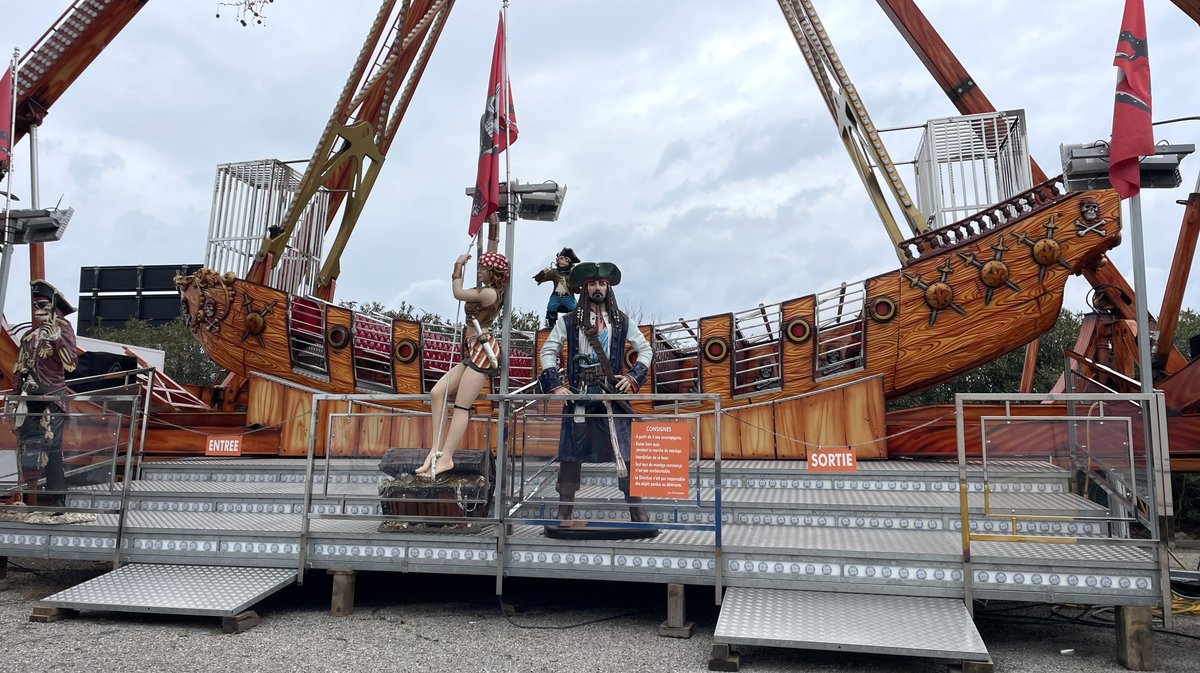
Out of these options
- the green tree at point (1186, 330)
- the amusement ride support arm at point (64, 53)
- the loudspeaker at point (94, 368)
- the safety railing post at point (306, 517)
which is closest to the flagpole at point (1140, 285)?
the safety railing post at point (306, 517)

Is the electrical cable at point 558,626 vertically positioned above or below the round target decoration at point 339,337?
below

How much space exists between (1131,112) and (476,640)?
5.95 metres

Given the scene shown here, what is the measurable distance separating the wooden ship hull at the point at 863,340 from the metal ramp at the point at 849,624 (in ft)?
10.9

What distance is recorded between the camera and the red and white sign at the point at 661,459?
4.87 m

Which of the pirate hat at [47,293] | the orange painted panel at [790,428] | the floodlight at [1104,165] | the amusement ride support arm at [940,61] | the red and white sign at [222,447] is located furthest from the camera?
the amusement ride support arm at [940,61]

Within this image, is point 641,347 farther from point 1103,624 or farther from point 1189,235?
point 1189,235

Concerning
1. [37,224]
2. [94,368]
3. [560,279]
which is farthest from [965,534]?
[94,368]

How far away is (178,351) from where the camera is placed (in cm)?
2581

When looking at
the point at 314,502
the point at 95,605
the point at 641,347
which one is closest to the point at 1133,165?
the point at 641,347

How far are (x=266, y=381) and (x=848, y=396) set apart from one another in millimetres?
6848

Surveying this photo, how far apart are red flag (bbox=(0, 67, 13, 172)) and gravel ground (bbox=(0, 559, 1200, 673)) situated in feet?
19.0

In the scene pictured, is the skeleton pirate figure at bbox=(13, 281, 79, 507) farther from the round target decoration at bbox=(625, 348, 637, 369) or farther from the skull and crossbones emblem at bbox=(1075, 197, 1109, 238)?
the skull and crossbones emblem at bbox=(1075, 197, 1109, 238)

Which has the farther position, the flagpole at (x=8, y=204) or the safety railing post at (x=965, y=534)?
the flagpole at (x=8, y=204)

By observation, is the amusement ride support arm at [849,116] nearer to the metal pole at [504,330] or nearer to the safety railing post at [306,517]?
the metal pole at [504,330]
